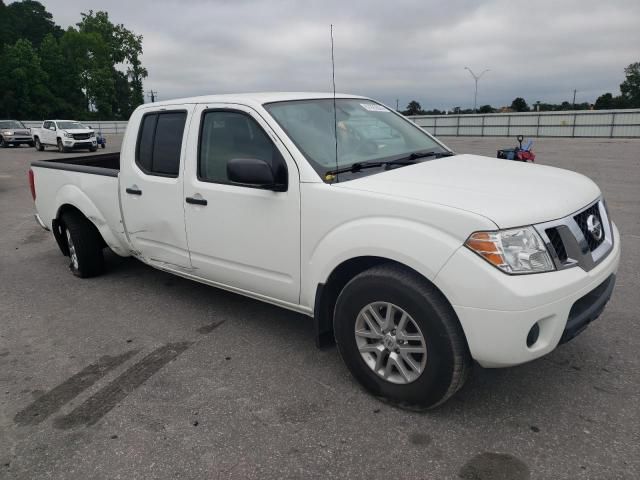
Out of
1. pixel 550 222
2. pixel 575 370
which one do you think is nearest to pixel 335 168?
pixel 550 222

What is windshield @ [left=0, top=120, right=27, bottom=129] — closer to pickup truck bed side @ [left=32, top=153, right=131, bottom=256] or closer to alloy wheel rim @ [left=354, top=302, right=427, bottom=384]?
pickup truck bed side @ [left=32, top=153, right=131, bottom=256]

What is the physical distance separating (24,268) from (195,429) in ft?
13.9

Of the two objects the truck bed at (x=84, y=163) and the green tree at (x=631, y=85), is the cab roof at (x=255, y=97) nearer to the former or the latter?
the truck bed at (x=84, y=163)

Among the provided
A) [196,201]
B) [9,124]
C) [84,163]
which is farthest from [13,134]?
[196,201]

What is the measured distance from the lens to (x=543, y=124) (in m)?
37.2

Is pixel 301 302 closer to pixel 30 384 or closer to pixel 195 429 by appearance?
pixel 195 429

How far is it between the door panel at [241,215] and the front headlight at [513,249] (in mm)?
1159

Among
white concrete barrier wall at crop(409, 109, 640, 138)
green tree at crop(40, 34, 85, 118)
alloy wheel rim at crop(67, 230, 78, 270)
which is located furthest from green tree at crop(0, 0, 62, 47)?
alloy wheel rim at crop(67, 230, 78, 270)

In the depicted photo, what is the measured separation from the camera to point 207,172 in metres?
3.72

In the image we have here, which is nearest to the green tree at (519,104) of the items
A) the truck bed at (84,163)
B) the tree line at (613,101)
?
the tree line at (613,101)

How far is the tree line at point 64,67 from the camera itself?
62.8 meters

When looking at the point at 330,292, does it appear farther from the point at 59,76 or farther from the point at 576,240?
the point at 59,76

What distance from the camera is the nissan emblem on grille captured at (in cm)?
286

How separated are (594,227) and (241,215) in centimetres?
215
